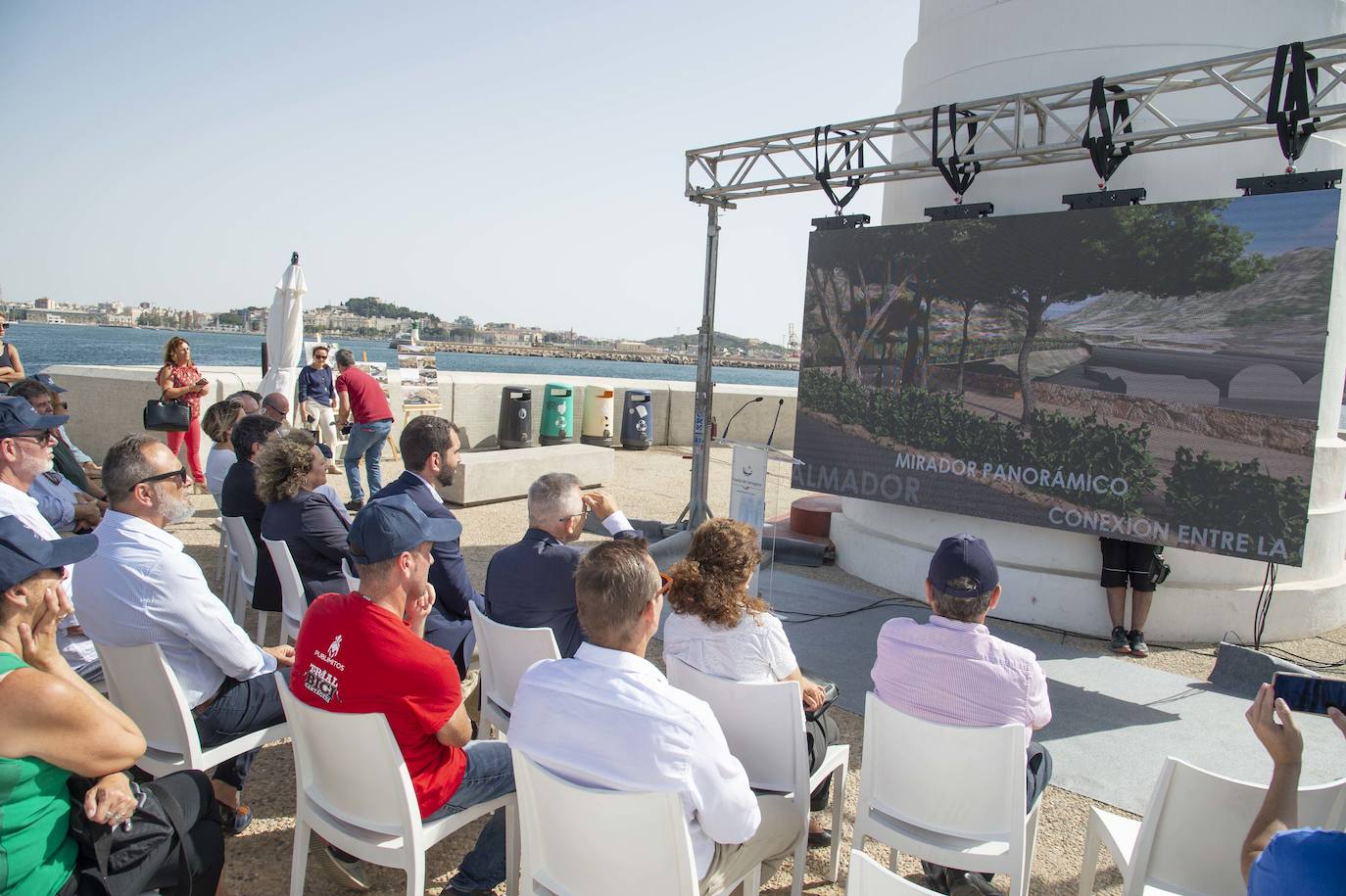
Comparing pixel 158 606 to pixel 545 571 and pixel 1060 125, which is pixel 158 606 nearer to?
pixel 545 571

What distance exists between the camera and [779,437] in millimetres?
15797

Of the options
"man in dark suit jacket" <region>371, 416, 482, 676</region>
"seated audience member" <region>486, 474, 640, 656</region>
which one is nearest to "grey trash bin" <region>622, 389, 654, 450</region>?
"man in dark suit jacket" <region>371, 416, 482, 676</region>

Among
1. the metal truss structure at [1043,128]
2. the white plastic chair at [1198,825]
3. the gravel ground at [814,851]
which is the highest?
the metal truss structure at [1043,128]

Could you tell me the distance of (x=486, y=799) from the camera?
8.13 ft

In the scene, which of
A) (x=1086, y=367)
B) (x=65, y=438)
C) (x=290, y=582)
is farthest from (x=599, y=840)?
(x=65, y=438)

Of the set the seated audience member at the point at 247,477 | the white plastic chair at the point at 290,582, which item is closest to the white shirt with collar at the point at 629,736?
the white plastic chair at the point at 290,582

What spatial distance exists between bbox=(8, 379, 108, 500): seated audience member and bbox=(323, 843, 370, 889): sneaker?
11.2 feet

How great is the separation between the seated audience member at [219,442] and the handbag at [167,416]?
220cm

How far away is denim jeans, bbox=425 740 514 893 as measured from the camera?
2.47 m

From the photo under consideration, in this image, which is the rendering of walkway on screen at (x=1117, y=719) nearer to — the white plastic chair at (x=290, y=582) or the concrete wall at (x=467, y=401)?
the white plastic chair at (x=290, y=582)

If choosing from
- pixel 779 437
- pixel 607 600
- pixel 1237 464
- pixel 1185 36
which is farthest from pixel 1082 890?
pixel 779 437

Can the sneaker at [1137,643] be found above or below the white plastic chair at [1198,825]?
below

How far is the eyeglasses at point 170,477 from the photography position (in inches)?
111

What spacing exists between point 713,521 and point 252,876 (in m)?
1.90
